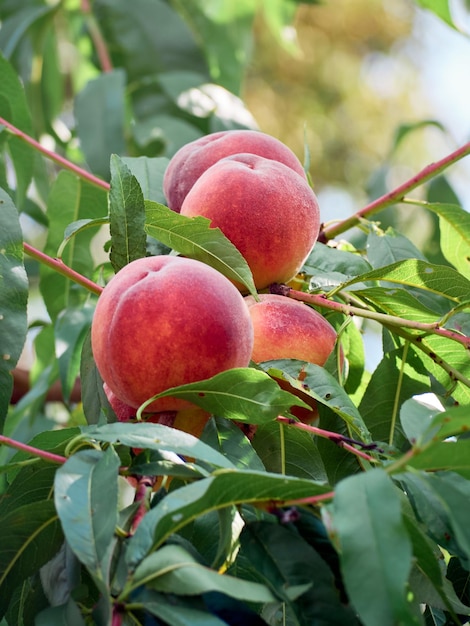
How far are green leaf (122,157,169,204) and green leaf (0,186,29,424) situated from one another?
20cm

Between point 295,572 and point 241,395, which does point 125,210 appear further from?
point 295,572

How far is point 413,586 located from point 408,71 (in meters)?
6.24

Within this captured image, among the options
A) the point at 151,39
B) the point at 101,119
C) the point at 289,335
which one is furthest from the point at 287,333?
the point at 151,39

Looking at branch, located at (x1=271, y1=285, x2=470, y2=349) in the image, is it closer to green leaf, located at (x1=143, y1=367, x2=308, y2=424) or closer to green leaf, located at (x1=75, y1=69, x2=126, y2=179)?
green leaf, located at (x1=143, y1=367, x2=308, y2=424)

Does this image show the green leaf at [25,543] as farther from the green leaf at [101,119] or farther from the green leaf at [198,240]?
the green leaf at [101,119]

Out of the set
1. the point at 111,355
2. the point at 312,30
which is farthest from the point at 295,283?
the point at 312,30

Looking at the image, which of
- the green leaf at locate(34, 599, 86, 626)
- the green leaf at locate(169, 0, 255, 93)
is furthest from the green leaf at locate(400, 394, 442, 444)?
the green leaf at locate(169, 0, 255, 93)

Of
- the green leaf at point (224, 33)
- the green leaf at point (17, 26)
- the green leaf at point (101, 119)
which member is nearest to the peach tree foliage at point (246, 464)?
the green leaf at point (101, 119)

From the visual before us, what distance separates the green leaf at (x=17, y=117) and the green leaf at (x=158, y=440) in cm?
58

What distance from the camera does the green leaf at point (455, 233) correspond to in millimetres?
860

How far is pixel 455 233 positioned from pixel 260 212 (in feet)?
0.90

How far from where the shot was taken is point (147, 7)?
1573 mm

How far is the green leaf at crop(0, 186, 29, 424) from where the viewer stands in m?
0.63

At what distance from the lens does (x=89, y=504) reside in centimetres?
49
